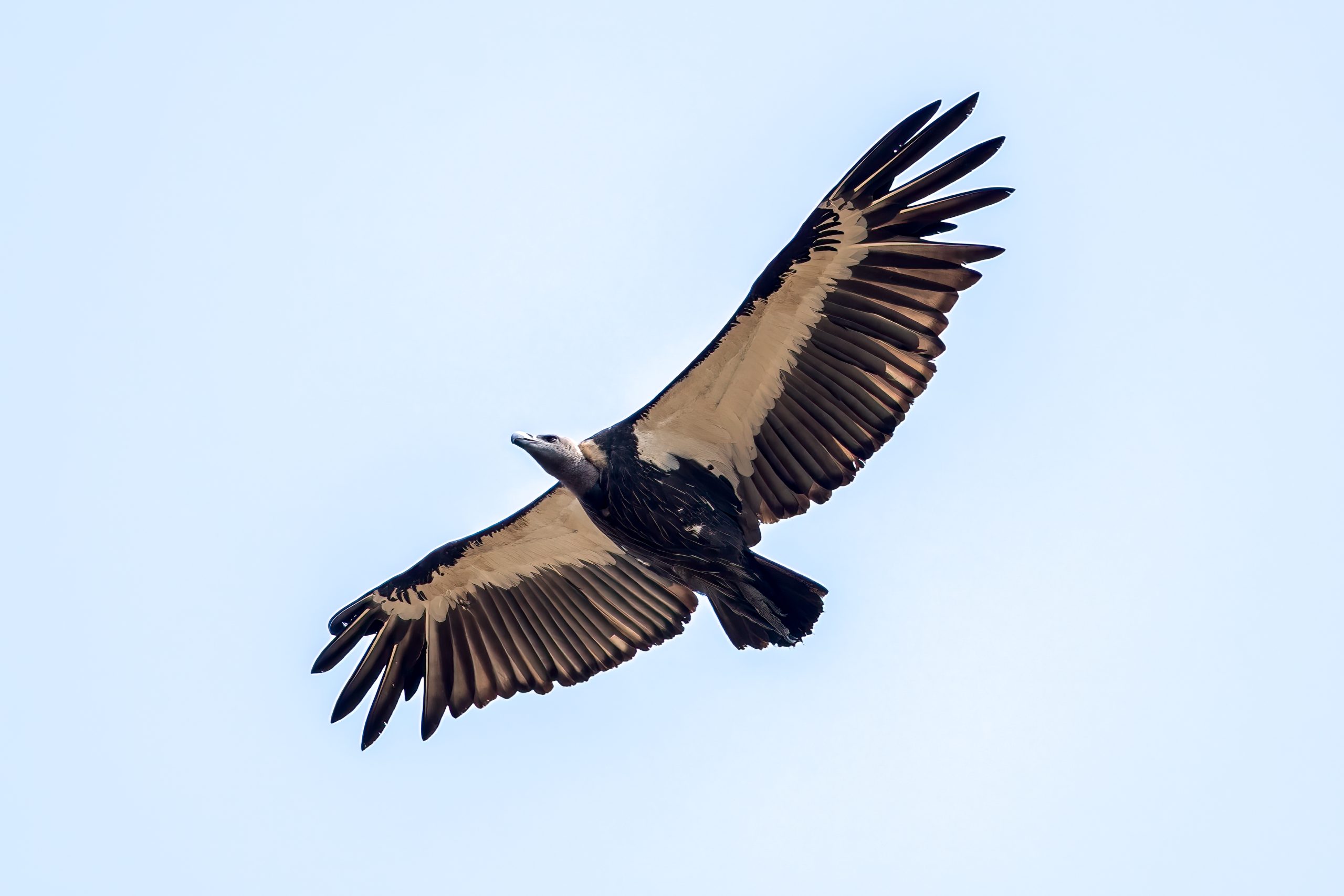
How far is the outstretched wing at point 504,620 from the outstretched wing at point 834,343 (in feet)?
6.24

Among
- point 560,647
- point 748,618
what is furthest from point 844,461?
point 560,647

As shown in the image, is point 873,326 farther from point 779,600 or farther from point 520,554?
point 520,554

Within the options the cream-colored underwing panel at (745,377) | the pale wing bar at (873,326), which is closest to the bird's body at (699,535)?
the cream-colored underwing panel at (745,377)

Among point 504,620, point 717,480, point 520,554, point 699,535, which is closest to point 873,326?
point 717,480

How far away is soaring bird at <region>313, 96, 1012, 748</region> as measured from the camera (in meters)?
13.4

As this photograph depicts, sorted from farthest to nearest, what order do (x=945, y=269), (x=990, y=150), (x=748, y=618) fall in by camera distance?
(x=748, y=618) < (x=945, y=269) < (x=990, y=150)

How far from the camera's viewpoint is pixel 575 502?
1534 cm

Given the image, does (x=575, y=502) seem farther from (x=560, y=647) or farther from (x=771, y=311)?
(x=771, y=311)

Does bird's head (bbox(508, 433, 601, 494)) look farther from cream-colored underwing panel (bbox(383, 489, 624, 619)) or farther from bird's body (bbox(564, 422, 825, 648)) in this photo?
cream-colored underwing panel (bbox(383, 489, 624, 619))

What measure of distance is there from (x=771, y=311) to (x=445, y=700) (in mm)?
5254

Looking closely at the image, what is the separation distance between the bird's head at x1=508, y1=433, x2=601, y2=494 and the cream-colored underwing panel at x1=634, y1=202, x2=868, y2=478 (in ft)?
1.82

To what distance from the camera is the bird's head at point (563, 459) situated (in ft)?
45.9

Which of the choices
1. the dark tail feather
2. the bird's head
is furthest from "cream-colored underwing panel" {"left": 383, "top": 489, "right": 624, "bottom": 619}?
the dark tail feather

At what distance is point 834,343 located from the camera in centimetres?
1390
